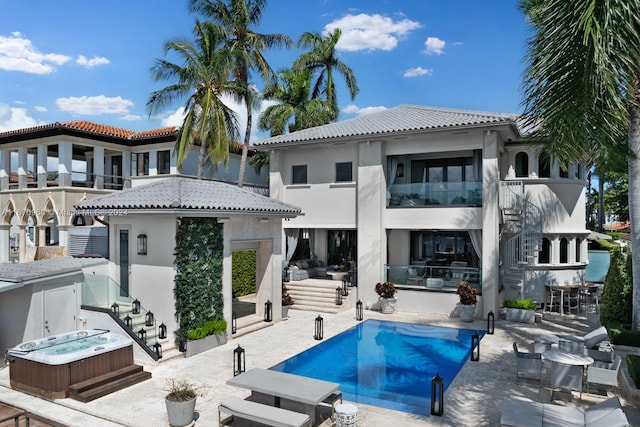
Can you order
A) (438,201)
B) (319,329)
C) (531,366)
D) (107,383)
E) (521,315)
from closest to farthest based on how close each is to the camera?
(107,383)
(531,366)
(319,329)
(521,315)
(438,201)

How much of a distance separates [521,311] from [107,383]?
15114mm

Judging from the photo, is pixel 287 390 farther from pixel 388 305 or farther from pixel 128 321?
pixel 388 305

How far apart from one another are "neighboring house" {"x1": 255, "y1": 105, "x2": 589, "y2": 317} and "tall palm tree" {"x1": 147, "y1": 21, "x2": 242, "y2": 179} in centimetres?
272

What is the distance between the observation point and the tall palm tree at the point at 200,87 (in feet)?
74.1

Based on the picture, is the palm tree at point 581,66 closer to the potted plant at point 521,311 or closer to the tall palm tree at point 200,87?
the potted plant at point 521,311

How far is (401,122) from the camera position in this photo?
20.6 meters

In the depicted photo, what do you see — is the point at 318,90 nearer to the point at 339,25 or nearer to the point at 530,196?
the point at 339,25

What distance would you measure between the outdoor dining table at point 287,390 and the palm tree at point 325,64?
83.5ft

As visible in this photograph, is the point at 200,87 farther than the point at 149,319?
Yes

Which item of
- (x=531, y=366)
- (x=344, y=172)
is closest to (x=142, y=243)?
(x=344, y=172)

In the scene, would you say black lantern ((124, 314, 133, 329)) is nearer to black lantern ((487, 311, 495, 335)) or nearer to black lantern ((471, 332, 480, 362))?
black lantern ((471, 332, 480, 362))

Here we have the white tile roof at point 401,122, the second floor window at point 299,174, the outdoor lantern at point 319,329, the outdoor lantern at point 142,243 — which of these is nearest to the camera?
the outdoor lantern at point 142,243

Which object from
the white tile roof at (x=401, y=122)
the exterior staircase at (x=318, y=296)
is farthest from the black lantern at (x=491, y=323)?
the white tile roof at (x=401, y=122)

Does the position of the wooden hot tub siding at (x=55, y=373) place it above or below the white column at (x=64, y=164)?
below
